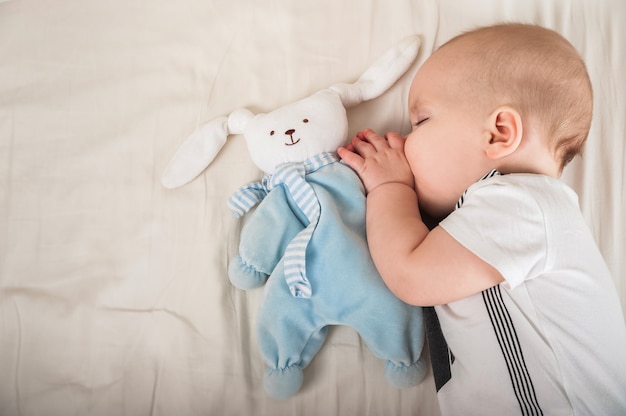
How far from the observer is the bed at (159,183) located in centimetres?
81

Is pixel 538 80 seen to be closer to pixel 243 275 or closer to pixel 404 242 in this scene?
pixel 404 242

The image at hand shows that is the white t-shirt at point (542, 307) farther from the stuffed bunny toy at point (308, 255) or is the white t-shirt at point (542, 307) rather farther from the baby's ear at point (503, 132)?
the stuffed bunny toy at point (308, 255)

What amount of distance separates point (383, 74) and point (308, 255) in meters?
0.44

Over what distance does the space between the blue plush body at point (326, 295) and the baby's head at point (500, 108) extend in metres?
0.16

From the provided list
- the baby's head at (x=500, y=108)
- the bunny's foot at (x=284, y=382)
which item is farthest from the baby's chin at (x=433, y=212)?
the bunny's foot at (x=284, y=382)

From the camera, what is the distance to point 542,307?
0.65 m

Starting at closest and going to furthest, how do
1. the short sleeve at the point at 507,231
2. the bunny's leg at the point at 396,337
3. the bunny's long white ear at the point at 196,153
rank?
the short sleeve at the point at 507,231, the bunny's leg at the point at 396,337, the bunny's long white ear at the point at 196,153

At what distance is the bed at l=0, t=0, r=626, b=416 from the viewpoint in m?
0.81

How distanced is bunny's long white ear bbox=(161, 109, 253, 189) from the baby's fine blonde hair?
46 cm

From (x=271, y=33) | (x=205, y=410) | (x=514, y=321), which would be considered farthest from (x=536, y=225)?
(x=271, y=33)

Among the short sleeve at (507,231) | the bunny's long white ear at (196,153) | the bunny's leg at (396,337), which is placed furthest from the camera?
the bunny's long white ear at (196,153)

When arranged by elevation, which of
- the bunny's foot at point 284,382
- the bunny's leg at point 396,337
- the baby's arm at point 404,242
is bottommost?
the bunny's foot at point 284,382

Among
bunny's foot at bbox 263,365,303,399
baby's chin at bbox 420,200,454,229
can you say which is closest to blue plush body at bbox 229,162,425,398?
bunny's foot at bbox 263,365,303,399

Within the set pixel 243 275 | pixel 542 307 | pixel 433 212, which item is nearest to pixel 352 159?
pixel 433 212
